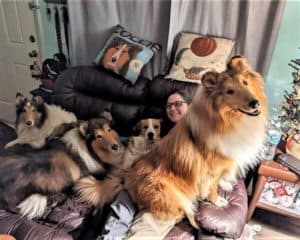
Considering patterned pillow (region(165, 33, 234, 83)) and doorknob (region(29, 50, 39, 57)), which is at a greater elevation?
patterned pillow (region(165, 33, 234, 83))

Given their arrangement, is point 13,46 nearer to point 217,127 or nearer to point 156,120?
point 156,120

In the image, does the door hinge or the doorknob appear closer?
the door hinge

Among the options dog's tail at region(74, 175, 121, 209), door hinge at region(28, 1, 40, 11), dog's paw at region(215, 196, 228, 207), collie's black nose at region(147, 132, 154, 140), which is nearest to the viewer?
dog's paw at region(215, 196, 228, 207)

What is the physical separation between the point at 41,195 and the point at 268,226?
163cm

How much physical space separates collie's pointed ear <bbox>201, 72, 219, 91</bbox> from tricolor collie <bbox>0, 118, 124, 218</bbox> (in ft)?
2.76

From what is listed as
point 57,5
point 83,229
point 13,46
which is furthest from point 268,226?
point 13,46

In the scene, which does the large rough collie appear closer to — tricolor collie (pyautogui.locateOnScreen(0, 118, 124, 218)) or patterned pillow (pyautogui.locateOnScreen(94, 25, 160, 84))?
tricolor collie (pyautogui.locateOnScreen(0, 118, 124, 218))

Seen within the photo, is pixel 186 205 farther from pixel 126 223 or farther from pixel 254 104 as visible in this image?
pixel 254 104

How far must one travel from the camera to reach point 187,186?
5.13ft

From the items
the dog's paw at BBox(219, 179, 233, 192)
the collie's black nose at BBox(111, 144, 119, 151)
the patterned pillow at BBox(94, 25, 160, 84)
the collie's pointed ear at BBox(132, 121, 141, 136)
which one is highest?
the patterned pillow at BBox(94, 25, 160, 84)

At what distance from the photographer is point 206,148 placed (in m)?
1.43

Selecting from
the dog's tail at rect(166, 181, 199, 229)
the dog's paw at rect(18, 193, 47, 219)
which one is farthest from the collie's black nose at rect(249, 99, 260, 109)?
the dog's paw at rect(18, 193, 47, 219)

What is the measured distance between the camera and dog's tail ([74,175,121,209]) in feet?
5.69

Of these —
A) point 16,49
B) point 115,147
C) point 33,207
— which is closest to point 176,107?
point 115,147
